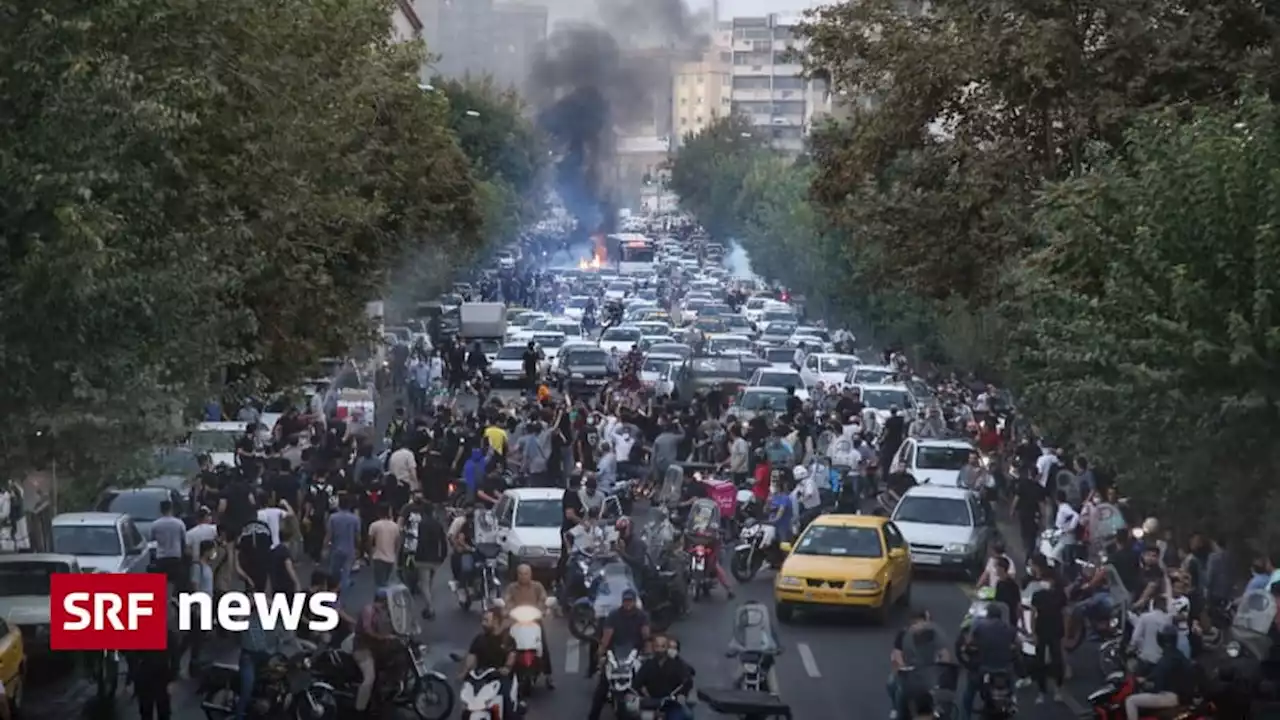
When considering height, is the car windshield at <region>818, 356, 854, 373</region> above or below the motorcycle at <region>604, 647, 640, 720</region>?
below

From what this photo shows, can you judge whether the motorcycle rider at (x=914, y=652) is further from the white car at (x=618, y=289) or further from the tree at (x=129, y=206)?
the white car at (x=618, y=289)

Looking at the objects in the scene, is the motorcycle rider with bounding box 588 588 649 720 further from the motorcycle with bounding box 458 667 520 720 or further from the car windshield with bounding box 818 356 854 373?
the car windshield with bounding box 818 356 854 373

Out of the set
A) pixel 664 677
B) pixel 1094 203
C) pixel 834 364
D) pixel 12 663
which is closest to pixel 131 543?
pixel 12 663

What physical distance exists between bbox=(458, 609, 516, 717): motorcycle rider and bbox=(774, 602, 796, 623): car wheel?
7260 millimetres

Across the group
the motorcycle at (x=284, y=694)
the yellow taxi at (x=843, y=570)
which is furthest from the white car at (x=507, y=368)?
the motorcycle at (x=284, y=694)

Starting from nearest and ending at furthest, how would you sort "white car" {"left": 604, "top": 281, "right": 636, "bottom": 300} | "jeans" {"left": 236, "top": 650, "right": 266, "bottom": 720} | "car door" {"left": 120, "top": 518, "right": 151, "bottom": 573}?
"jeans" {"left": 236, "top": 650, "right": 266, "bottom": 720} < "car door" {"left": 120, "top": 518, "right": 151, "bottom": 573} < "white car" {"left": 604, "top": 281, "right": 636, "bottom": 300}

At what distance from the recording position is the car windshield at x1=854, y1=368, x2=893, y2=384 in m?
49.0

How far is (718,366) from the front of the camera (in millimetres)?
50938

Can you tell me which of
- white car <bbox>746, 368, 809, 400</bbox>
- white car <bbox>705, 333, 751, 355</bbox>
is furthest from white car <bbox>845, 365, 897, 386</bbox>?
white car <bbox>705, 333, 751, 355</bbox>

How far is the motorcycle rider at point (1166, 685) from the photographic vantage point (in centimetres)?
1719

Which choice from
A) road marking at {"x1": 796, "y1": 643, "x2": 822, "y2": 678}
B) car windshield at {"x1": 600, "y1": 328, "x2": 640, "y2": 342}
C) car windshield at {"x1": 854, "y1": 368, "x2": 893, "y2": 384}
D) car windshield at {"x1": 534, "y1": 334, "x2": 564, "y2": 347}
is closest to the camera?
road marking at {"x1": 796, "y1": 643, "x2": 822, "y2": 678}

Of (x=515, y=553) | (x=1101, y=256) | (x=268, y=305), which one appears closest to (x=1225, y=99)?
(x=1101, y=256)

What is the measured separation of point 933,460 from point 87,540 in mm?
15458

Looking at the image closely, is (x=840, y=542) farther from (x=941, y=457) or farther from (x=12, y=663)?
(x=12, y=663)
